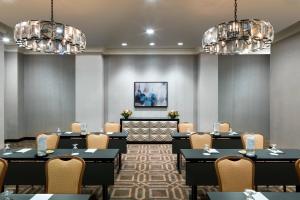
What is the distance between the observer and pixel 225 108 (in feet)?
34.2

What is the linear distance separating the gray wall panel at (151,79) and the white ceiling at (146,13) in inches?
113

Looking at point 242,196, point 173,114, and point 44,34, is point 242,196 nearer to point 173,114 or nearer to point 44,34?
point 44,34

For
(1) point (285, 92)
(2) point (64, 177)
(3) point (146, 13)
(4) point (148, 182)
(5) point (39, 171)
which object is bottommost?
(4) point (148, 182)

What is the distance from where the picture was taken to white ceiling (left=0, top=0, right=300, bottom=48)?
4908 mm

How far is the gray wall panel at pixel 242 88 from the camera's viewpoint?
410 inches

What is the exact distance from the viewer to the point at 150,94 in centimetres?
1018

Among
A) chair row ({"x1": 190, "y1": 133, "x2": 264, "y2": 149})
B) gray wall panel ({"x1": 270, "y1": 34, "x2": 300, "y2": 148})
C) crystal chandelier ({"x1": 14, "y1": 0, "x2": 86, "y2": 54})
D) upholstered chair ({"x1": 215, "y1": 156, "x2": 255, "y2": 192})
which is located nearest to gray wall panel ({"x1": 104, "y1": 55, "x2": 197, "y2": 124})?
gray wall panel ({"x1": 270, "y1": 34, "x2": 300, "y2": 148})

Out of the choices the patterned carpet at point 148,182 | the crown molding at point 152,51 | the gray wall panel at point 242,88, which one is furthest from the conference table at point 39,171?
the gray wall panel at point 242,88

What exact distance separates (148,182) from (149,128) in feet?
14.3

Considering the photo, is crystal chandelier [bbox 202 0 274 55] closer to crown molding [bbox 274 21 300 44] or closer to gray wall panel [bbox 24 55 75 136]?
crown molding [bbox 274 21 300 44]

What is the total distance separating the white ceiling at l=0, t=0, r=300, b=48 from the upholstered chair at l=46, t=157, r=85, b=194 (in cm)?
305

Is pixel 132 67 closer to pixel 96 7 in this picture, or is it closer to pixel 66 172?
pixel 96 7

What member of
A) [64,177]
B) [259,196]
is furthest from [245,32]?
[64,177]

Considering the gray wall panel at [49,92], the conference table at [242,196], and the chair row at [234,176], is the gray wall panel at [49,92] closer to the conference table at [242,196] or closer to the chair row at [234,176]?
the chair row at [234,176]
